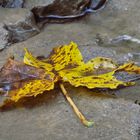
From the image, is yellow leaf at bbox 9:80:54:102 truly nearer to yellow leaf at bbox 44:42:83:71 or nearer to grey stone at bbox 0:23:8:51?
yellow leaf at bbox 44:42:83:71

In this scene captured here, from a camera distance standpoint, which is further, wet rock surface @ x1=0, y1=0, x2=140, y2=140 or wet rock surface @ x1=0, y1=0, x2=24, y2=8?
wet rock surface @ x1=0, y1=0, x2=24, y2=8

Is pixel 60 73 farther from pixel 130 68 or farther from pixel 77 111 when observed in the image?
pixel 130 68

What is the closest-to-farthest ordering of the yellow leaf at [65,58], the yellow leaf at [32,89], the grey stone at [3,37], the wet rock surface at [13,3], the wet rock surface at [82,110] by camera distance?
the wet rock surface at [82,110], the yellow leaf at [32,89], the yellow leaf at [65,58], the grey stone at [3,37], the wet rock surface at [13,3]

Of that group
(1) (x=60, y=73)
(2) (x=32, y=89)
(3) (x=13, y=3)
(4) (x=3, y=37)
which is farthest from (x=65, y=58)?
(3) (x=13, y=3)

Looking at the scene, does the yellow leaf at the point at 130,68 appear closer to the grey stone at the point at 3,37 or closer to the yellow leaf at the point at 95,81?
the yellow leaf at the point at 95,81


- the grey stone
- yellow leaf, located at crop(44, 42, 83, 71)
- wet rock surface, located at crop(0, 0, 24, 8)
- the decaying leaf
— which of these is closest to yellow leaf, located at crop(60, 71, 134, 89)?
the decaying leaf

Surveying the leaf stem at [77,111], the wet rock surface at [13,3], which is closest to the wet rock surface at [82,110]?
the leaf stem at [77,111]

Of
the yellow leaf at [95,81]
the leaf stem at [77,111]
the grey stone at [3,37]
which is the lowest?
the grey stone at [3,37]

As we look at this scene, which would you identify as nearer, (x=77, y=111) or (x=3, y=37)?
(x=77, y=111)

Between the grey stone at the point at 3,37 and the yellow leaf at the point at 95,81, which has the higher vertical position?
the yellow leaf at the point at 95,81
